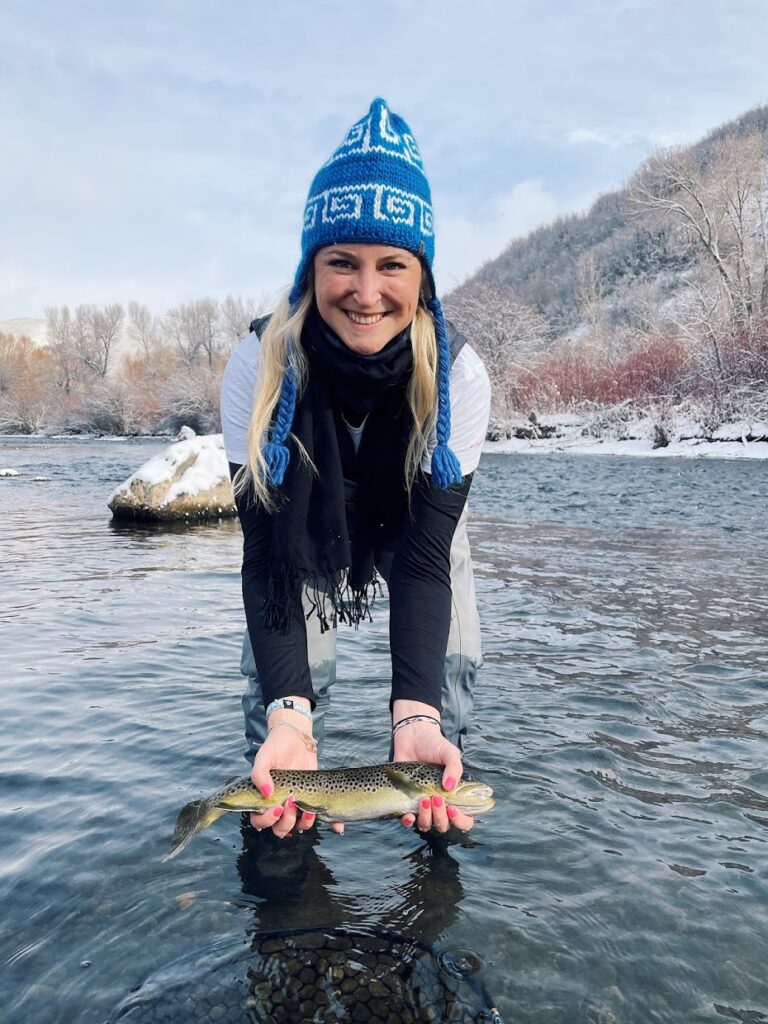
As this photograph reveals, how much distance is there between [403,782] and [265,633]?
31.0 inches

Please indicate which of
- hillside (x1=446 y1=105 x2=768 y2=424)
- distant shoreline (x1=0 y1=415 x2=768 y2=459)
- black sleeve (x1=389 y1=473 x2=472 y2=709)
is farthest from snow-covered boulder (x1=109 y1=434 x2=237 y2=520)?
hillside (x1=446 y1=105 x2=768 y2=424)

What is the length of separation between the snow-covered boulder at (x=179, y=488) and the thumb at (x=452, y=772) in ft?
31.1

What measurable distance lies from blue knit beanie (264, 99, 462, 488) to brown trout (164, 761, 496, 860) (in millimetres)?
→ 1034

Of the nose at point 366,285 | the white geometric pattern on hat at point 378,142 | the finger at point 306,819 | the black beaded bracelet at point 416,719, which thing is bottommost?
the finger at point 306,819

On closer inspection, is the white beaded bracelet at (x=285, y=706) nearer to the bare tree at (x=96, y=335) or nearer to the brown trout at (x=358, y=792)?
the brown trout at (x=358, y=792)

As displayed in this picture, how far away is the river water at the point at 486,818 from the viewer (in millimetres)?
2217

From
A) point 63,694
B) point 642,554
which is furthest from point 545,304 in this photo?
point 63,694

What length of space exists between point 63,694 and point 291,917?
7.74 feet

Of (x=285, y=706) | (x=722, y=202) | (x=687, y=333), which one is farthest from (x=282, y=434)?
(x=722, y=202)

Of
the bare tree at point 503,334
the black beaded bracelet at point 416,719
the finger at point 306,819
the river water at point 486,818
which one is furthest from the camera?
the bare tree at point 503,334

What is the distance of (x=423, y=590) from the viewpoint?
3.03 metres

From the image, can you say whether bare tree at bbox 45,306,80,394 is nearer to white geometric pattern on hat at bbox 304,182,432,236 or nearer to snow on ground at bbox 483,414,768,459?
snow on ground at bbox 483,414,768,459

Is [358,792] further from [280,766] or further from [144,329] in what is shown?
[144,329]

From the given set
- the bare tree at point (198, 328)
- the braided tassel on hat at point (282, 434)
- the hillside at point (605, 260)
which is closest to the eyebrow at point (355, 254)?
the braided tassel on hat at point (282, 434)
